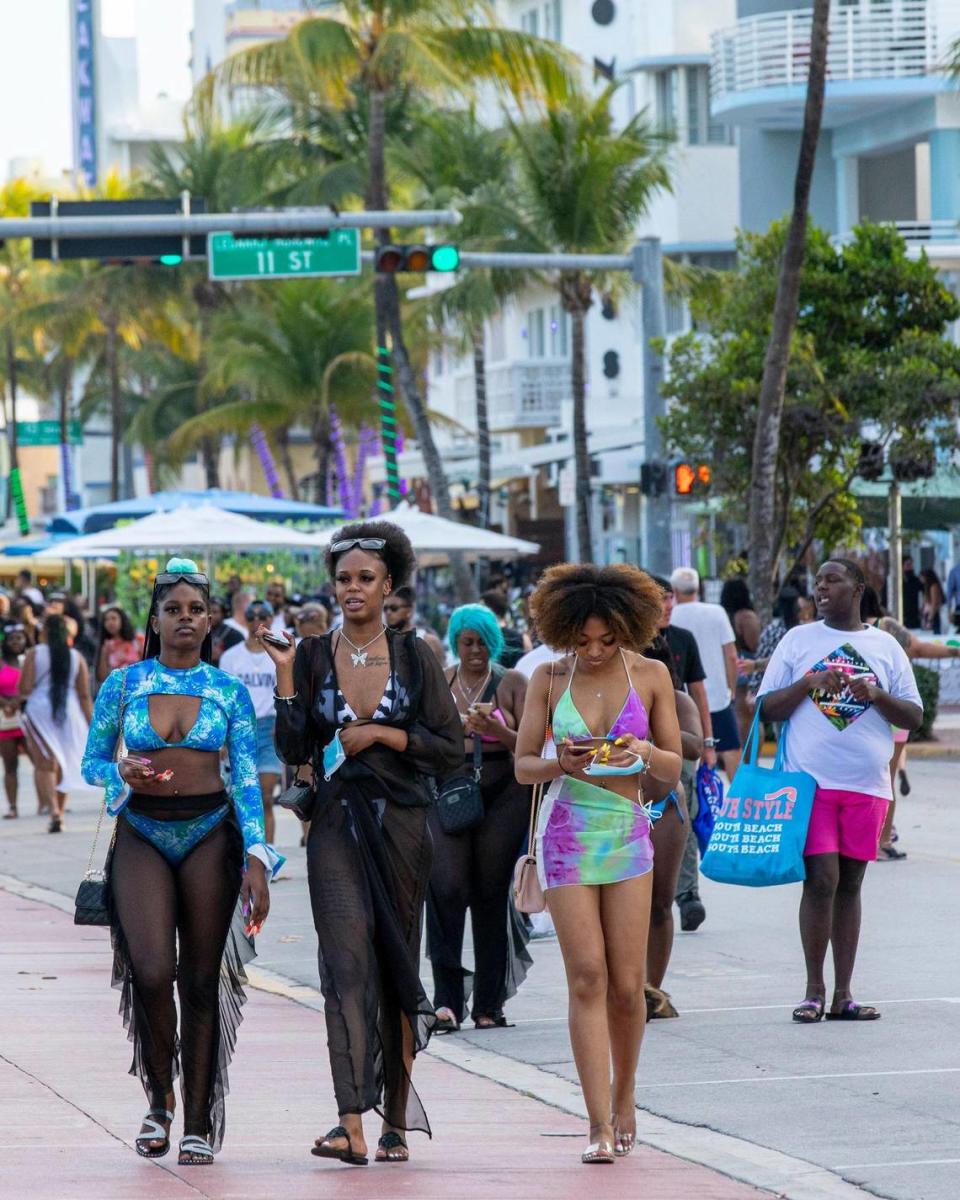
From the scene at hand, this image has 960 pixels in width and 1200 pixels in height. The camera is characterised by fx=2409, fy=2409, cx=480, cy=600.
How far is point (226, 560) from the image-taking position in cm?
3322

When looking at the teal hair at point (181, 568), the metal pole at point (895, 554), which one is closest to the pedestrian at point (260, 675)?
the teal hair at point (181, 568)

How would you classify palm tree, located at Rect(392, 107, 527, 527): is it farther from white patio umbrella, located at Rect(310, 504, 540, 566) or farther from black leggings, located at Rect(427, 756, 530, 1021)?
black leggings, located at Rect(427, 756, 530, 1021)

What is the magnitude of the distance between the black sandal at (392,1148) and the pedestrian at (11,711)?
13.6 metres

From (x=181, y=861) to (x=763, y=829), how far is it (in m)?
3.23

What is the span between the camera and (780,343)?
25.2 metres

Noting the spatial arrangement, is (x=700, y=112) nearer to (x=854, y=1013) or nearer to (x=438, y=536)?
(x=438, y=536)

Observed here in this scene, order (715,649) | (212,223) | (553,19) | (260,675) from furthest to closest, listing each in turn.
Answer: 1. (553,19)
2. (212,223)
3. (260,675)
4. (715,649)

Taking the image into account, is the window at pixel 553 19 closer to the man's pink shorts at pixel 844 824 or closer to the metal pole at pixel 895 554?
the metal pole at pixel 895 554

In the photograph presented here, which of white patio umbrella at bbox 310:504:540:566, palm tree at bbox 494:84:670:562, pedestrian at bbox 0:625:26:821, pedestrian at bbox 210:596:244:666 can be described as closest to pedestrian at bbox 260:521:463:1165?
pedestrian at bbox 210:596:244:666

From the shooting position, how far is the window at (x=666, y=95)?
160 ft

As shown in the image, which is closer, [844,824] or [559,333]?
[844,824]

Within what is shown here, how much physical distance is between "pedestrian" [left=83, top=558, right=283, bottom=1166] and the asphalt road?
5.62 ft

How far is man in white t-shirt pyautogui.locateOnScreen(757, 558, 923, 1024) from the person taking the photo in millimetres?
9562

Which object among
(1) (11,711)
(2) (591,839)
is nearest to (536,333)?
(1) (11,711)
